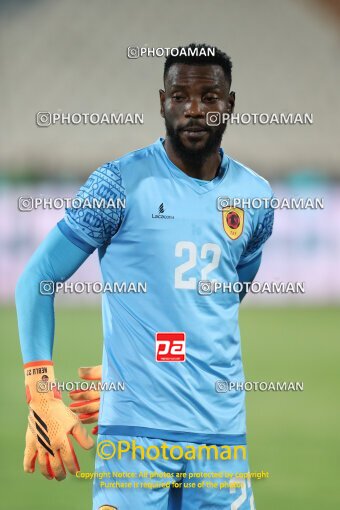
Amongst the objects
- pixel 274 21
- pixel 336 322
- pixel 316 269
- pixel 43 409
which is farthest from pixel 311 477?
pixel 274 21

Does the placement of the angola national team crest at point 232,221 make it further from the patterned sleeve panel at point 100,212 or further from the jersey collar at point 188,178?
the patterned sleeve panel at point 100,212

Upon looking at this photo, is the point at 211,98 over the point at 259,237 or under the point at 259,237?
over

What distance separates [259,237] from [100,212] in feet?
1.63

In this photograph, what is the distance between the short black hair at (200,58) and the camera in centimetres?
264

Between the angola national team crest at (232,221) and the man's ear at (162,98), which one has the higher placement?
the man's ear at (162,98)

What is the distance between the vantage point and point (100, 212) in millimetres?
2494

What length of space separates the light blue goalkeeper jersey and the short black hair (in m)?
0.28

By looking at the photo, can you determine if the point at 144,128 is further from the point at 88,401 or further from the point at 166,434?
the point at 166,434

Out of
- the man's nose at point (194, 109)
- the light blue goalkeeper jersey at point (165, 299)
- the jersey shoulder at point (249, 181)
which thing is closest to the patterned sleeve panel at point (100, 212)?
the light blue goalkeeper jersey at point (165, 299)

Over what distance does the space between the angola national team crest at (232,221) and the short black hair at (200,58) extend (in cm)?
40

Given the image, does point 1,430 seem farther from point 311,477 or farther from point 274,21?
point 274,21

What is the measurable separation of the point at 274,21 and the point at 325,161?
526 millimetres

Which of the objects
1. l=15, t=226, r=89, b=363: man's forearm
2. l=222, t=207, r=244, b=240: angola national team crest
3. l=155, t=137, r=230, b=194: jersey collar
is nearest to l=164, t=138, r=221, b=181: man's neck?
l=155, t=137, r=230, b=194: jersey collar

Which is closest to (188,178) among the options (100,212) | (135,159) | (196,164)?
(196,164)
